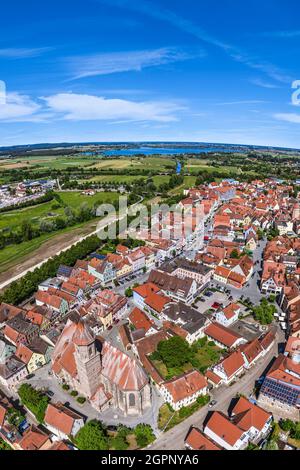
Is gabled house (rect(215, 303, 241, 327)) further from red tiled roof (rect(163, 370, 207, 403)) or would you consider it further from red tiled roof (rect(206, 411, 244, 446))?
red tiled roof (rect(206, 411, 244, 446))

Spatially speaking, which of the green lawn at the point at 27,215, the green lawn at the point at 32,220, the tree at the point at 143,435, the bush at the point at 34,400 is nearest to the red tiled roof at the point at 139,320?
the tree at the point at 143,435

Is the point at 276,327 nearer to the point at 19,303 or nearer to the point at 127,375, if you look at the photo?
the point at 127,375

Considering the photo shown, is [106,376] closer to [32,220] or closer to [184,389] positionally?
[184,389]

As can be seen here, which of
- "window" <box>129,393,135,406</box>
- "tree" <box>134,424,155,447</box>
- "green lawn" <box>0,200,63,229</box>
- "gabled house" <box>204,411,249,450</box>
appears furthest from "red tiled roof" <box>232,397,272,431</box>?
"green lawn" <box>0,200,63,229</box>

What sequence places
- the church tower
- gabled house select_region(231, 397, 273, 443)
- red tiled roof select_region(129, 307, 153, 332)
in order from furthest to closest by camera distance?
1. red tiled roof select_region(129, 307, 153, 332)
2. the church tower
3. gabled house select_region(231, 397, 273, 443)

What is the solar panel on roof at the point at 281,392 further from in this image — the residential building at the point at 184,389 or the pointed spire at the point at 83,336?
the pointed spire at the point at 83,336

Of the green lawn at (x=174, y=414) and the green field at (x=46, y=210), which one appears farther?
the green field at (x=46, y=210)
